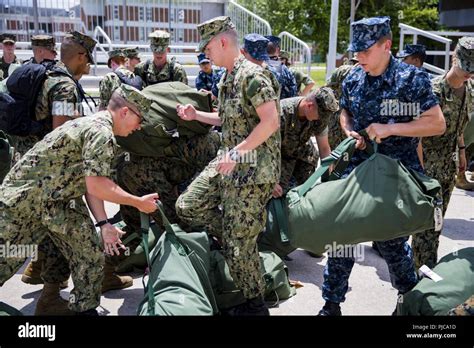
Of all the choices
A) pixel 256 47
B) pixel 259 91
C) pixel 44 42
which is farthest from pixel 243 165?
pixel 256 47

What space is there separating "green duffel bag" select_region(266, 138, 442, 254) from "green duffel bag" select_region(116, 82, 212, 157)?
1505 millimetres

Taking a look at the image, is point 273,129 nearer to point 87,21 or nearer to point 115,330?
point 115,330

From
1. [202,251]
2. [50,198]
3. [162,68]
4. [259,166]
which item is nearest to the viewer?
[50,198]

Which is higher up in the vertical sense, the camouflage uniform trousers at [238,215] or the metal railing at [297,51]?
the metal railing at [297,51]

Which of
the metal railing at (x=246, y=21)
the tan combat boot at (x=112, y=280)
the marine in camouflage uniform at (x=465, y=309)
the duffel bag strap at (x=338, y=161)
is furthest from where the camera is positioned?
the metal railing at (x=246, y=21)

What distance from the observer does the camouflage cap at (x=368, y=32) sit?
3098 millimetres

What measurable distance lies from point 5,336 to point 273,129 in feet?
6.32

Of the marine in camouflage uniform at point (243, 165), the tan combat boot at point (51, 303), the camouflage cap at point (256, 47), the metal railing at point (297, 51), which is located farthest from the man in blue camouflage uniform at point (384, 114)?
the metal railing at point (297, 51)

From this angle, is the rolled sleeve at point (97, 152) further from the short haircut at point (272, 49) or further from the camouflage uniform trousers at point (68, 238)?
the short haircut at point (272, 49)

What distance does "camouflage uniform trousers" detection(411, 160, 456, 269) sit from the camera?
4.01 meters

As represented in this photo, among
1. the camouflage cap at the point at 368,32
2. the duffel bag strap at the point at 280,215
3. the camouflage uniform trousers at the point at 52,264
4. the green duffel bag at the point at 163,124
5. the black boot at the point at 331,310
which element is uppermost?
the camouflage cap at the point at 368,32

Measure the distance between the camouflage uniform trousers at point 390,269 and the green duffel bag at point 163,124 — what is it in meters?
1.71

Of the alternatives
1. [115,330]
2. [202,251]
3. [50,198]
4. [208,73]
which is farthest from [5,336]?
[208,73]

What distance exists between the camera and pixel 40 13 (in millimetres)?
12602
